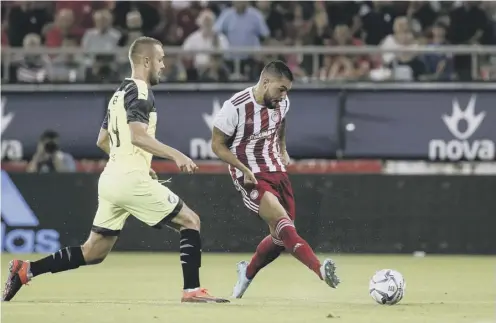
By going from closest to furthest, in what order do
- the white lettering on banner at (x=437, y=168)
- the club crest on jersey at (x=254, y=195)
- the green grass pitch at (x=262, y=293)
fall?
the green grass pitch at (x=262, y=293), the club crest on jersey at (x=254, y=195), the white lettering on banner at (x=437, y=168)

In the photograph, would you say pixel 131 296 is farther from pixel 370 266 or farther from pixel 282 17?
pixel 282 17

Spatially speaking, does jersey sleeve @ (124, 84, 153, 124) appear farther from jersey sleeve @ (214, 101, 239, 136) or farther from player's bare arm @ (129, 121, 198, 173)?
jersey sleeve @ (214, 101, 239, 136)

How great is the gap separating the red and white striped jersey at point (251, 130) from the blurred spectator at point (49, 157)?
6732mm

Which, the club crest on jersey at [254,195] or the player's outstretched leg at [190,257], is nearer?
the player's outstretched leg at [190,257]

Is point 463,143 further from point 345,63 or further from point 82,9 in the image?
point 82,9

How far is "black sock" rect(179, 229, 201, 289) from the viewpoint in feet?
32.7

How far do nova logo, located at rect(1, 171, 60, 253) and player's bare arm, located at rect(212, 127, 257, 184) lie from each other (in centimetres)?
677

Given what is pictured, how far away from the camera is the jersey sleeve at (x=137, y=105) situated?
9.77 m

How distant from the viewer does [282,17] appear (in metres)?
18.4

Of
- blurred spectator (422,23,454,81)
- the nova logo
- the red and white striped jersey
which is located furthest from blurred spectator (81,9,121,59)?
the red and white striped jersey

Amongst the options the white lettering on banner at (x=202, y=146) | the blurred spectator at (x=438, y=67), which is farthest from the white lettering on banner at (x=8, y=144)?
the blurred spectator at (x=438, y=67)

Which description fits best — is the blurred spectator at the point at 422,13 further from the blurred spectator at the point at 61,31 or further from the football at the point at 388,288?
the football at the point at 388,288

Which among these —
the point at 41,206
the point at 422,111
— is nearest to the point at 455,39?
the point at 422,111

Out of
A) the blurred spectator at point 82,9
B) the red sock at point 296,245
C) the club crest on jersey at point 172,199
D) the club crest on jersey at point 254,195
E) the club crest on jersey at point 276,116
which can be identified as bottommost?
the red sock at point 296,245
